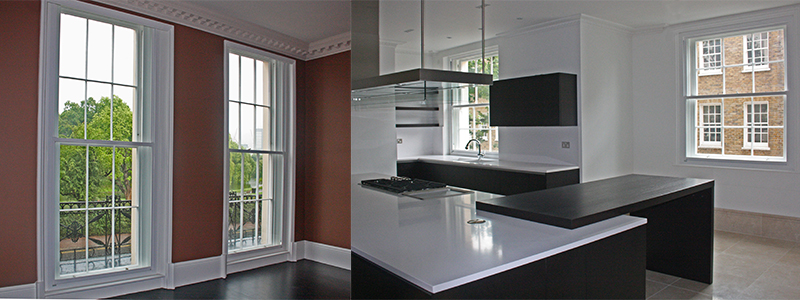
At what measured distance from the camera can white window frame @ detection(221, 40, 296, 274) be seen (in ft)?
3.28

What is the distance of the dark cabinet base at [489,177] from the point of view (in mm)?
3186

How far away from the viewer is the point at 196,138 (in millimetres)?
958

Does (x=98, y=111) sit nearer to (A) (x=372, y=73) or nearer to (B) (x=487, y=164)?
(A) (x=372, y=73)

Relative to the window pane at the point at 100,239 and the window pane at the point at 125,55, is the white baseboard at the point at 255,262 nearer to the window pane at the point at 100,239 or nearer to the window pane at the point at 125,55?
the window pane at the point at 100,239

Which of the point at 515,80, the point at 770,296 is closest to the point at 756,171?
the point at 770,296

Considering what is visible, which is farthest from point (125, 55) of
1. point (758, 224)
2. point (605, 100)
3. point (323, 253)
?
point (758, 224)

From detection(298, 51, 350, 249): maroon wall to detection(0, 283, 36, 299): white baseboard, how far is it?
1.93 ft

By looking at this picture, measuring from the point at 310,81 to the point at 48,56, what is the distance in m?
0.56

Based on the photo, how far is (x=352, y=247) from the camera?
3.79 ft

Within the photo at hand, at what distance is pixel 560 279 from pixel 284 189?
0.87m

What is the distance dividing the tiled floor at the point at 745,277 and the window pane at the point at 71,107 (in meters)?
2.52

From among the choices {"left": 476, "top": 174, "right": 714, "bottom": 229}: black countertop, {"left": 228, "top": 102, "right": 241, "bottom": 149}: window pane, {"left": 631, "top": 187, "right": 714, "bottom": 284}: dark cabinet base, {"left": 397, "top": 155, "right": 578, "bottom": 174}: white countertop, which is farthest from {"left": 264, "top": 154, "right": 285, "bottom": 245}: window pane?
{"left": 631, "top": 187, "right": 714, "bottom": 284}: dark cabinet base

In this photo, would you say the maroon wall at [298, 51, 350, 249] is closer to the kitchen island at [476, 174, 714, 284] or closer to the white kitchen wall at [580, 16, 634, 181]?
the kitchen island at [476, 174, 714, 284]

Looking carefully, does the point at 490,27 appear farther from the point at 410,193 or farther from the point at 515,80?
the point at 410,193
